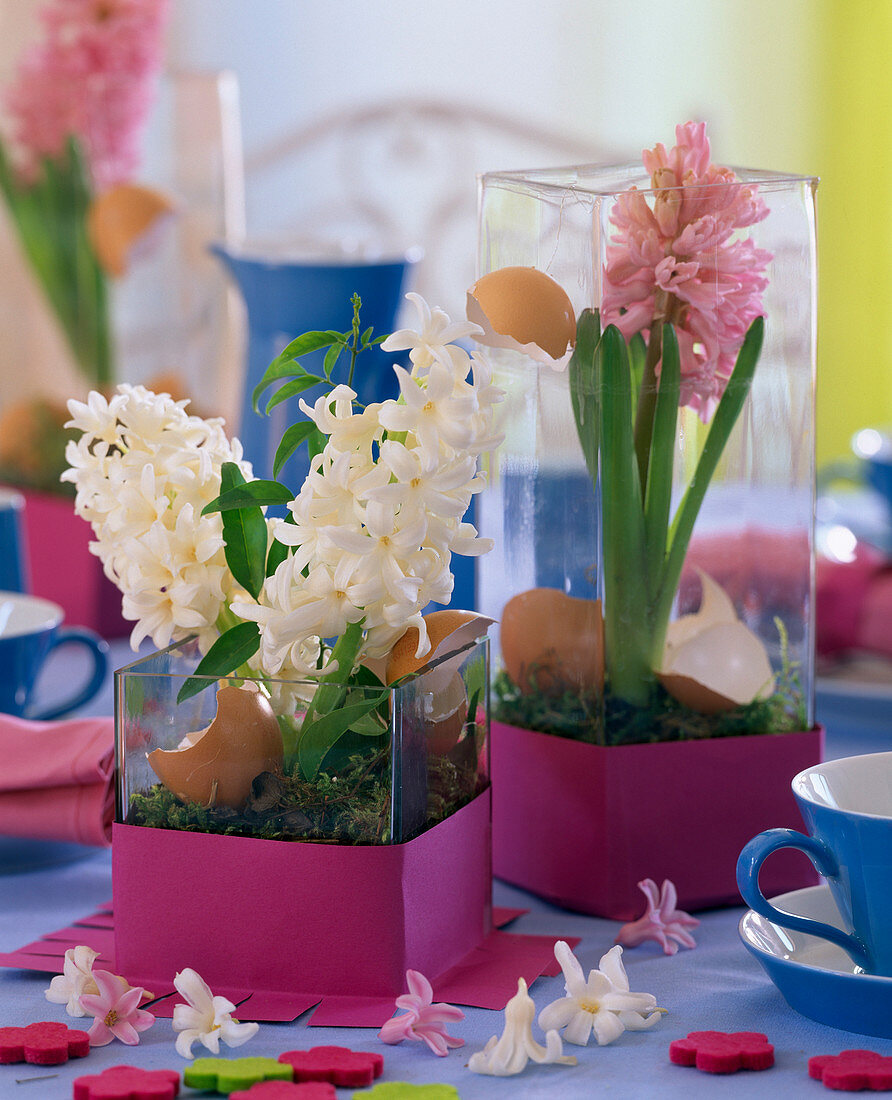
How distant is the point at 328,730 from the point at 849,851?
181mm

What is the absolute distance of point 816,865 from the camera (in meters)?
0.50

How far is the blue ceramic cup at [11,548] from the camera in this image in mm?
902

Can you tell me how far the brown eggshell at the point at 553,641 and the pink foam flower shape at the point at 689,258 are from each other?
0.10m

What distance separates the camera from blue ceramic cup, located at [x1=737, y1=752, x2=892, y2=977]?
47 cm

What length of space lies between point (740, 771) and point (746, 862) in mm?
118

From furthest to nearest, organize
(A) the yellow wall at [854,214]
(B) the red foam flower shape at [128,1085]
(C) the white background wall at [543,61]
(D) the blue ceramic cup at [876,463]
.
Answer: (A) the yellow wall at [854,214], (C) the white background wall at [543,61], (D) the blue ceramic cup at [876,463], (B) the red foam flower shape at [128,1085]

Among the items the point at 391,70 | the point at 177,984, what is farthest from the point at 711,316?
the point at 391,70

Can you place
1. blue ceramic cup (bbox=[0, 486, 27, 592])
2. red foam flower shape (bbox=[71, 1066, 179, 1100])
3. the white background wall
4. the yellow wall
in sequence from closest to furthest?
red foam flower shape (bbox=[71, 1066, 179, 1100]) → blue ceramic cup (bbox=[0, 486, 27, 592]) → the white background wall → the yellow wall

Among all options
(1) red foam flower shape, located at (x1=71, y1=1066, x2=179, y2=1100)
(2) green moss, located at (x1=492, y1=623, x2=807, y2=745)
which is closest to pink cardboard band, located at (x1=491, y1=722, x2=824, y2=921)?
(2) green moss, located at (x1=492, y1=623, x2=807, y2=745)

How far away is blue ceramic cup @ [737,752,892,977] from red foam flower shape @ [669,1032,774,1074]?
0.17 ft

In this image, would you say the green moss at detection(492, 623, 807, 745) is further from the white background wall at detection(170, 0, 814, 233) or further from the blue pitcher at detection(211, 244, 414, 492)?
the white background wall at detection(170, 0, 814, 233)

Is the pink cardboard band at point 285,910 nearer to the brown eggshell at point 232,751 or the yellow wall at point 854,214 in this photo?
the brown eggshell at point 232,751

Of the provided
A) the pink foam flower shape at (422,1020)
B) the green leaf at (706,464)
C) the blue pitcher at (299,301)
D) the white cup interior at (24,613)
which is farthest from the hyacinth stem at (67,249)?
the pink foam flower shape at (422,1020)

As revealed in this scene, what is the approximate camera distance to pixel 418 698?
510mm
